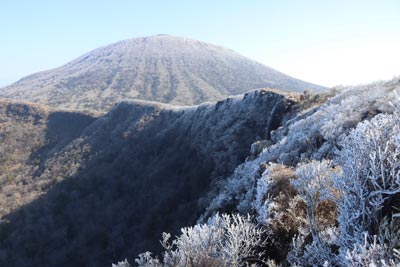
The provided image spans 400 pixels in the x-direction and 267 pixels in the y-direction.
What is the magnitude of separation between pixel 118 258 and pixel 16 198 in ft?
86.8

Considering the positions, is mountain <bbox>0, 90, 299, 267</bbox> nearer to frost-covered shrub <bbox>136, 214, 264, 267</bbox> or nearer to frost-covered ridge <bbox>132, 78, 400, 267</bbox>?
frost-covered ridge <bbox>132, 78, 400, 267</bbox>

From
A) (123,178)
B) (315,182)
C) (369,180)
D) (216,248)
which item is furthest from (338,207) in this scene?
Answer: (123,178)

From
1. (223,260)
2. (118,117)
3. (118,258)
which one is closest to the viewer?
(223,260)

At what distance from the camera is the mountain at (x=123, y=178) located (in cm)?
4366

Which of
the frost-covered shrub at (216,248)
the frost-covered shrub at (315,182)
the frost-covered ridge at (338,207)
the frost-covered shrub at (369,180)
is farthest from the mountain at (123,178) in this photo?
the frost-covered shrub at (369,180)

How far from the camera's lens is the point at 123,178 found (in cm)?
5844

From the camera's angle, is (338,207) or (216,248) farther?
(216,248)

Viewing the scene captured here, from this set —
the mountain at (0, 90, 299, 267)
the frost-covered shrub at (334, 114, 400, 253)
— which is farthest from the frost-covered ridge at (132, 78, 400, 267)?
the mountain at (0, 90, 299, 267)

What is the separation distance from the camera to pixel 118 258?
148 ft

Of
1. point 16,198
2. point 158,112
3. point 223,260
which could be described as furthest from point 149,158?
point 223,260

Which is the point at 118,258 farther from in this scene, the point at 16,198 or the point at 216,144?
the point at 16,198

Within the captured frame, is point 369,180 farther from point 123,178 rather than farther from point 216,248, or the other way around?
point 123,178

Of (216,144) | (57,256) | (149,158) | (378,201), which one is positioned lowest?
(57,256)

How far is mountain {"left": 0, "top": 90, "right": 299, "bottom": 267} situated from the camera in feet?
143
